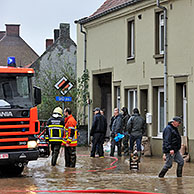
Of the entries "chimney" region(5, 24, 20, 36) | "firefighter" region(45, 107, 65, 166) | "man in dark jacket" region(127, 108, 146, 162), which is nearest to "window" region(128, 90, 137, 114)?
"man in dark jacket" region(127, 108, 146, 162)

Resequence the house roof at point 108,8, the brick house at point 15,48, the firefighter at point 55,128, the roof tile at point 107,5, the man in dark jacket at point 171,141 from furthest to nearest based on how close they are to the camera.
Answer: the brick house at point 15,48, the roof tile at point 107,5, the house roof at point 108,8, the firefighter at point 55,128, the man in dark jacket at point 171,141

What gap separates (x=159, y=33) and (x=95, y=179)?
1014 centimetres

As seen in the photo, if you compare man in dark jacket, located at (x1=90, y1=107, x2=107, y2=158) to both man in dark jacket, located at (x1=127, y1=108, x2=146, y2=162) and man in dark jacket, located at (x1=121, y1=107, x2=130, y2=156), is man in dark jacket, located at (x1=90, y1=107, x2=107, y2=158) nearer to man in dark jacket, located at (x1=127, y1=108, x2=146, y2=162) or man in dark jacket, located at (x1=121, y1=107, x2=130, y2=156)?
man in dark jacket, located at (x1=121, y1=107, x2=130, y2=156)

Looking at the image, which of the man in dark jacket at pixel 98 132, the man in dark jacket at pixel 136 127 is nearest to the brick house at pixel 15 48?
the man in dark jacket at pixel 98 132

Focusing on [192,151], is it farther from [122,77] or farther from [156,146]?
[122,77]

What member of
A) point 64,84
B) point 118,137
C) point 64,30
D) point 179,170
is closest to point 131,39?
point 64,84

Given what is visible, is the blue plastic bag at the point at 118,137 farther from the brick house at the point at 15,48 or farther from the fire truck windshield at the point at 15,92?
the brick house at the point at 15,48

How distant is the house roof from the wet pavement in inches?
323

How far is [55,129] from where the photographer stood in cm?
1817

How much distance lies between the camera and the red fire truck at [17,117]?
15.3m

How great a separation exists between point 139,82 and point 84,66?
6262mm

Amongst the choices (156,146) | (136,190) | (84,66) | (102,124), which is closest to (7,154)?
(136,190)

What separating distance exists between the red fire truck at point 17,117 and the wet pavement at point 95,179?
0.63 metres

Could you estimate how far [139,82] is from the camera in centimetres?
2505
